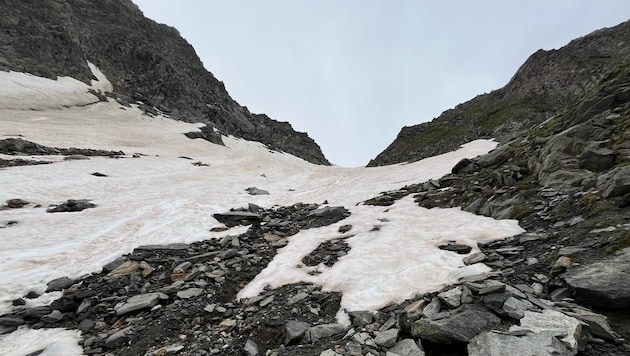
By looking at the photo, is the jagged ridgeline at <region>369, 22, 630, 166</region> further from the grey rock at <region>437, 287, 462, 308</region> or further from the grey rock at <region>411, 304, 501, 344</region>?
the grey rock at <region>411, 304, 501, 344</region>

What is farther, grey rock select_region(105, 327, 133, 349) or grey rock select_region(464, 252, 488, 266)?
grey rock select_region(464, 252, 488, 266)

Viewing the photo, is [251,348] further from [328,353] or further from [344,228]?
[344,228]

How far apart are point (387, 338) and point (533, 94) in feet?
248

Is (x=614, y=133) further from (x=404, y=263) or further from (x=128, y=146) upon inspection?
(x=128, y=146)

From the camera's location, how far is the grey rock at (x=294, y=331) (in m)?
8.23

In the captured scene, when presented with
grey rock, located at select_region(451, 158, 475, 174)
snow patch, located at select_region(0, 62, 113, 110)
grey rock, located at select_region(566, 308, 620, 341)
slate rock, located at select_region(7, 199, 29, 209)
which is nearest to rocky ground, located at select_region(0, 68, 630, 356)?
grey rock, located at select_region(566, 308, 620, 341)

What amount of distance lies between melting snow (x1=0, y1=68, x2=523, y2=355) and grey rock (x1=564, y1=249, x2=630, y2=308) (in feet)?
7.83

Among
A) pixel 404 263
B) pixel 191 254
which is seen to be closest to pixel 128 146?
pixel 191 254

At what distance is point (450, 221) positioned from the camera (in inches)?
605

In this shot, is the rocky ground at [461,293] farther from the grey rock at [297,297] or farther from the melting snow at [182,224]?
the melting snow at [182,224]

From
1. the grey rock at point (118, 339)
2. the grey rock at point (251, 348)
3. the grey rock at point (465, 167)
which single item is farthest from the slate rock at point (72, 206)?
the grey rock at point (465, 167)

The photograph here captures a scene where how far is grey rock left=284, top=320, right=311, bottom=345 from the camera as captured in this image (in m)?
8.23

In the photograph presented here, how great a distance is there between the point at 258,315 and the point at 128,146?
142 feet

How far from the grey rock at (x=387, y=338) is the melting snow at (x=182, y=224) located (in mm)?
1568
